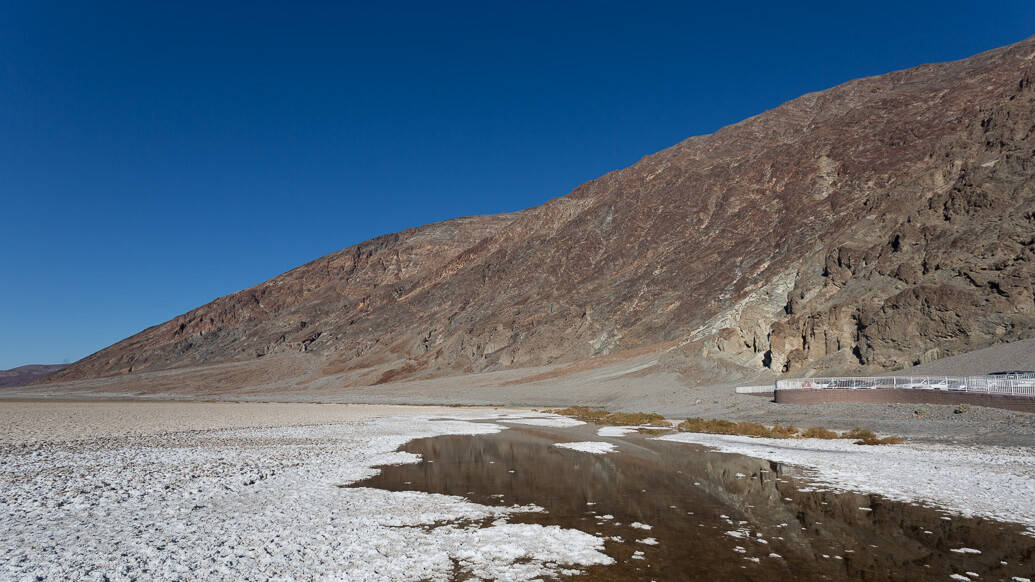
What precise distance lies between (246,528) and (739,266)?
69036 mm

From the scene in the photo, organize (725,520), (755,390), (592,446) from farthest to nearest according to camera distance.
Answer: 1. (755,390)
2. (592,446)
3. (725,520)

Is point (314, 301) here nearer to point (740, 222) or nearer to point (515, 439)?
point (740, 222)

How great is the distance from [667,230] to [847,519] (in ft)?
262

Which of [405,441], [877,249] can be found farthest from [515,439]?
[877,249]

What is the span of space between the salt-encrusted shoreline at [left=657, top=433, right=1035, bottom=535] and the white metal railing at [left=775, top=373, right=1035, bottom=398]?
509 centimetres

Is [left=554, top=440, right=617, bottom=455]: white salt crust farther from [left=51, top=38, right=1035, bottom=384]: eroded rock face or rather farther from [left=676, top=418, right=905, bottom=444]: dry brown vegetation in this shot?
[left=51, top=38, right=1035, bottom=384]: eroded rock face

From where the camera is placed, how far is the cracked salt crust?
23.2ft

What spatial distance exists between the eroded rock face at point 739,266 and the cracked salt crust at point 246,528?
121 ft

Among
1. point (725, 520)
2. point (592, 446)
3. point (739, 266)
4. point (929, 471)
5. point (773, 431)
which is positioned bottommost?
point (773, 431)

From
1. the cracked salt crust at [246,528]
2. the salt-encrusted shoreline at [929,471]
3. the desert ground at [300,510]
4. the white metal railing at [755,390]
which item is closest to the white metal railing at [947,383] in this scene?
the desert ground at [300,510]

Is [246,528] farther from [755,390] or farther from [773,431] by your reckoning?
[755,390]

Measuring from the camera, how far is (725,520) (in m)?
9.71

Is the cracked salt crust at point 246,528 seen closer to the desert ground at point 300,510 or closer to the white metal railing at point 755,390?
the desert ground at point 300,510

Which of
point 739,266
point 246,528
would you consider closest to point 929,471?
point 246,528
